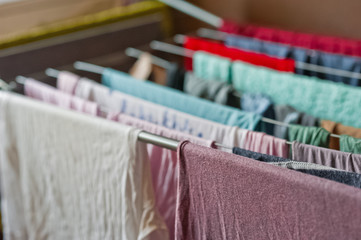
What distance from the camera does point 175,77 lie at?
1599mm

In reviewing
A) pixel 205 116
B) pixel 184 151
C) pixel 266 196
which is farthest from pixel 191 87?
pixel 266 196

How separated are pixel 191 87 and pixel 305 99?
0.36 meters

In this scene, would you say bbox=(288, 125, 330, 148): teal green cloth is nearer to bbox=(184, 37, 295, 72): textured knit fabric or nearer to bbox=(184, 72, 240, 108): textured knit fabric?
bbox=(184, 72, 240, 108): textured knit fabric

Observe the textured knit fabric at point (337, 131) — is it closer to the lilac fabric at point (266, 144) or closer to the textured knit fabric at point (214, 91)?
the lilac fabric at point (266, 144)

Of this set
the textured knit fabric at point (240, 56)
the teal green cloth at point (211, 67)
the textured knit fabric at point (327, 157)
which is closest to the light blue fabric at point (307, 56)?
the textured knit fabric at point (240, 56)

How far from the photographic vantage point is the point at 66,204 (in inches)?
57.9

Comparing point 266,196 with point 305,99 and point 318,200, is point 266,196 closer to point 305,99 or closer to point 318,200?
point 318,200

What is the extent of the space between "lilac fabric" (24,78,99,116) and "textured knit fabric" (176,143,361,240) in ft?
1.56

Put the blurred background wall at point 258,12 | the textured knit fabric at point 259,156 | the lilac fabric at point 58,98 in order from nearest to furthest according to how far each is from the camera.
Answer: the textured knit fabric at point 259,156
the lilac fabric at point 58,98
the blurred background wall at point 258,12

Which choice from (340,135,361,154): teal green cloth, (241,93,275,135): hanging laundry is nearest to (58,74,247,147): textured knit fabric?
(241,93,275,135): hanging laundry

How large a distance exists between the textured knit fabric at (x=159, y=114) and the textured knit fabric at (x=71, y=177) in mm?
169

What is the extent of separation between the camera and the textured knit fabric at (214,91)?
4.77 ft

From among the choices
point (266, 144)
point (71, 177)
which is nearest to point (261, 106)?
point (266, 144)

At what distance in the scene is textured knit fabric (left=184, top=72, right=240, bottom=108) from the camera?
1453 millimetres
